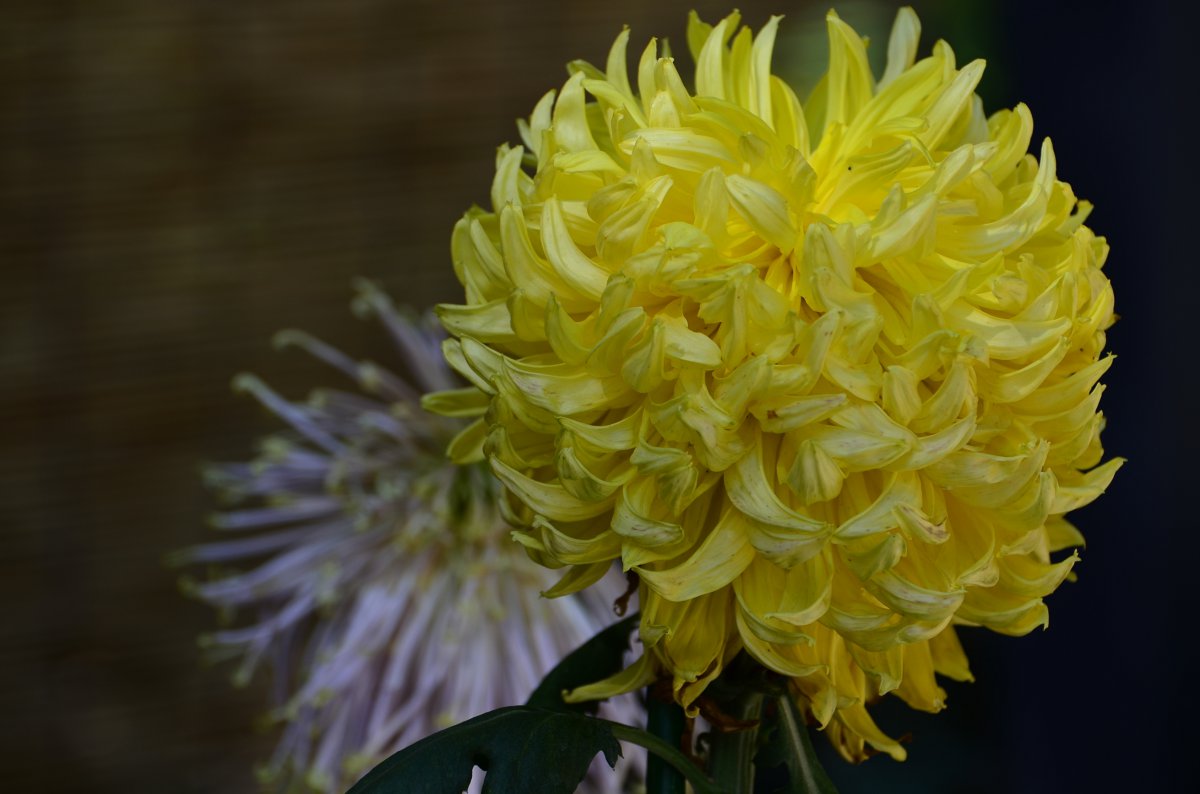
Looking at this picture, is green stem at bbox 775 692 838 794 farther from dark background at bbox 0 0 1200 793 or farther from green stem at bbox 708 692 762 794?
dark background at bbox 0 0 1200 793

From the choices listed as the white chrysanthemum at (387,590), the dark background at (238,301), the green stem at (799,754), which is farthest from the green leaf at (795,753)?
the dark background at (238,301)

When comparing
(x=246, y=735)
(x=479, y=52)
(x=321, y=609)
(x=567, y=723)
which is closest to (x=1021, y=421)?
(x=567, y=723)

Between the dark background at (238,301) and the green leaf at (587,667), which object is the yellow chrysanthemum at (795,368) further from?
the dark background at (238,301)

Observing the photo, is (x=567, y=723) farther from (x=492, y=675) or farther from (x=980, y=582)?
(x=492, y=675)

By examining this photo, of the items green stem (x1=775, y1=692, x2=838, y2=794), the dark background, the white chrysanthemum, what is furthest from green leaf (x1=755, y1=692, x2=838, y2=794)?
the dark background

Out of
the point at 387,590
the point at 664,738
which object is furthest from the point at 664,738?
the point at 387,590

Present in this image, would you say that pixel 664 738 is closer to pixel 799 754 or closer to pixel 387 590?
pixel 799 754
